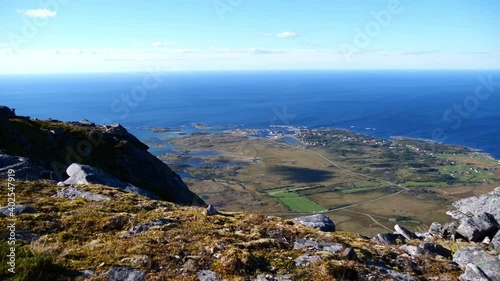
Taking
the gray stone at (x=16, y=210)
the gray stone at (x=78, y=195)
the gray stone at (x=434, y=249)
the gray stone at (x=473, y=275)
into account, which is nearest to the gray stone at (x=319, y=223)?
the gray stone at (x=434, y=249)

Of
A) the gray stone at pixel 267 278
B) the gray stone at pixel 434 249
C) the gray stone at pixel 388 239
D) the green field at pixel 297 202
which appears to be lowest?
the green field at pixel 297 202

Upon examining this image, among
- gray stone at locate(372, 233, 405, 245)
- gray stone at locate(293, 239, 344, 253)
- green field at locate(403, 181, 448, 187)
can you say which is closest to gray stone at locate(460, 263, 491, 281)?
gray stone at locate(293, 239, 344, 253)

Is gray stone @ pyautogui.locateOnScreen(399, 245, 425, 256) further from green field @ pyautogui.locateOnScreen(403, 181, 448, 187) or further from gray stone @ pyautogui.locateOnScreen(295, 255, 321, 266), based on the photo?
green field @ pyautogui.locateOnScreen(403, 181, 448, 187)

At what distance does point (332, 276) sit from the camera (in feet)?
31.0

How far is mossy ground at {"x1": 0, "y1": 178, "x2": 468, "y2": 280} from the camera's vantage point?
362 inches

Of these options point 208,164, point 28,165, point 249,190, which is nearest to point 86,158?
point 28,165

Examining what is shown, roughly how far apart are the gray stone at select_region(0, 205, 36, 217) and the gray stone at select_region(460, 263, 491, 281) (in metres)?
15.4

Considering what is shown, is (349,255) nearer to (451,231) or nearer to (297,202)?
(451,231)

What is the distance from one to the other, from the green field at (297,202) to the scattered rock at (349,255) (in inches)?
3705

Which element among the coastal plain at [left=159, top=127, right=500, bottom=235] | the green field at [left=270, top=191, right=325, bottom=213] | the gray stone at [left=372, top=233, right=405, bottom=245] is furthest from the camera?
the green field at [left=270, top=191, right=325, bottom=213]

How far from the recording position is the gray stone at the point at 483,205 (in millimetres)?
17450

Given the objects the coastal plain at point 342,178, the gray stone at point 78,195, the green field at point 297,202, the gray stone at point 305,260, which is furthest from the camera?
the green field at point 297,202

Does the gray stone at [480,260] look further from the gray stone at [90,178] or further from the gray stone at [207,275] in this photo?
the gray stone at [90,178]

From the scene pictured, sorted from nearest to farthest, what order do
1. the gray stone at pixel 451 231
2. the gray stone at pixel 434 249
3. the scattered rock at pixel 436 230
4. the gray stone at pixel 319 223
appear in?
the gray stone at pixel 434 249, the gray stone at pixel 319 223, the gray stone at pixel 451 231, the scattered rock at pixel 436 230
